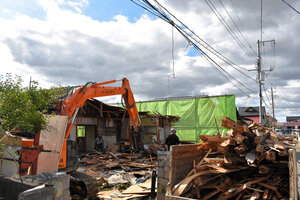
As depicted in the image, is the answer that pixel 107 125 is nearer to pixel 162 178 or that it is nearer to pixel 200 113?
pixel 200 113

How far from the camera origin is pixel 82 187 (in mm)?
7691

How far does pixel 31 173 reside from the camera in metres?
5.45

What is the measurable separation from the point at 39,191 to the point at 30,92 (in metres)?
1.99

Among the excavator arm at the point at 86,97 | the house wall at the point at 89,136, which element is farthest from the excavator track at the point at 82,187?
the house wall at the point at 89,136

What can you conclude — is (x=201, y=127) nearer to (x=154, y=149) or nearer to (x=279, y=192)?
(x=154, y=149)

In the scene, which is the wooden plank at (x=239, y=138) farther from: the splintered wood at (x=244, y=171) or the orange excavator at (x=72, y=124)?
the orange excavator at (x=72, y=124)

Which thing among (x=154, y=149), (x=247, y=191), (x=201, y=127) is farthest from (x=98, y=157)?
(x=201, y=127)

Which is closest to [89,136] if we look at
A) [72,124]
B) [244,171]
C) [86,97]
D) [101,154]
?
[101,154]

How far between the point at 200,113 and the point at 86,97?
19364 millimetres

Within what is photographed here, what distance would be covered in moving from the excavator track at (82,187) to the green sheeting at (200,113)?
1959cm

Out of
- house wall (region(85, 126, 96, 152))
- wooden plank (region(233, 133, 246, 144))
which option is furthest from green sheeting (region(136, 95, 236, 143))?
wooden plank (region(233, 133, 246, 144))

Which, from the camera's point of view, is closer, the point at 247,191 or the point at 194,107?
the point at 247,191

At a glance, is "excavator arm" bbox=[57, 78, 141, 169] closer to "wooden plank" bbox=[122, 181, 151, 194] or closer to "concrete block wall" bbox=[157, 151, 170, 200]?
"wooden plank" bbox=[122, 181, 151, 194]

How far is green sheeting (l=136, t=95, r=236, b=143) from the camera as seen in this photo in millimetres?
25969
